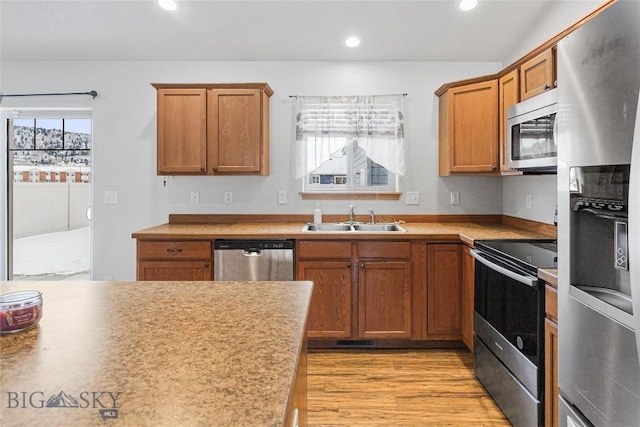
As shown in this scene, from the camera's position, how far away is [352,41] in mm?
3361

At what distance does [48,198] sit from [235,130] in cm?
213

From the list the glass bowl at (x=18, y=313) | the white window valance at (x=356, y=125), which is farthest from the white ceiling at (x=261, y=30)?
the glass bowl at (x=18, y=313)

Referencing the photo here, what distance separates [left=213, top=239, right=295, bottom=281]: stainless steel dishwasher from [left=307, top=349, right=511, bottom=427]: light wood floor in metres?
0.68

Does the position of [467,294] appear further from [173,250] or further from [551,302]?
[173,250]

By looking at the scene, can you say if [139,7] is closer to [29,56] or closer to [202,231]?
[29,56]

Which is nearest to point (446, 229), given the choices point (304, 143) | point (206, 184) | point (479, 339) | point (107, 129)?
point (479, 339)

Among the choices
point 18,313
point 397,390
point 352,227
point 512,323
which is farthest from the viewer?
point 352,227

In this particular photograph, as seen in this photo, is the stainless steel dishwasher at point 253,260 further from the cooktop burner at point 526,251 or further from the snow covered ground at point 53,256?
the snow covered ground at point 53,256

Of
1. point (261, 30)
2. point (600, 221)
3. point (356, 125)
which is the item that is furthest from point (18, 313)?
point (356, 125)

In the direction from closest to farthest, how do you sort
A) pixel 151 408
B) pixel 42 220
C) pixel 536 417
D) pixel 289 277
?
pixel 151 408, pixel 536 417, pixel 289 277, pixel 42 220

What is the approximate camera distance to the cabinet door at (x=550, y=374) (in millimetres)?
1666

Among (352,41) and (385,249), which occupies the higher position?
(352,41)

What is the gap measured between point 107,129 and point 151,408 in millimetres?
3657

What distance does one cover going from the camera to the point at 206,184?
3.65m
